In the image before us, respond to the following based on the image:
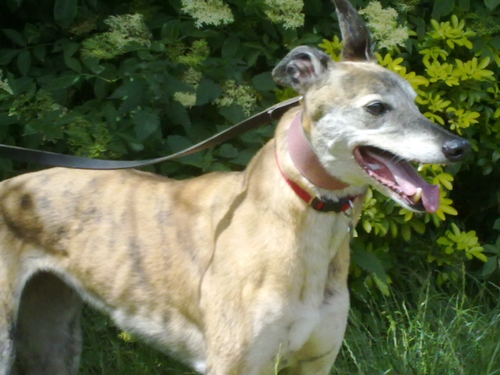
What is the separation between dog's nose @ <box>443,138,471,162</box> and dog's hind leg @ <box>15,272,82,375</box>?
1.90 m

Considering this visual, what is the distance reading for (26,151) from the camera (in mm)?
3393

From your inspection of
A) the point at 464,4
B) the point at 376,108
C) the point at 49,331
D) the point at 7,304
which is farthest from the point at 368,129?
the point at 464,4

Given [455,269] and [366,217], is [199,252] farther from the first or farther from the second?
[455,269]

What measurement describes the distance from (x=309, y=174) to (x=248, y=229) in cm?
33

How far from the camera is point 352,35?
323 cm

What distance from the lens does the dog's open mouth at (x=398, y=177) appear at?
2.79 metres

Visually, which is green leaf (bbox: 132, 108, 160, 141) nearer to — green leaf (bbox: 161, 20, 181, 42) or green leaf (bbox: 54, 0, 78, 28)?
green leaf (bbox: 161, 20, 181, 42)

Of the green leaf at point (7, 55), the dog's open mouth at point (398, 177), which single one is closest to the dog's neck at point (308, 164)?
the dog's open mouth at point (398, 177)

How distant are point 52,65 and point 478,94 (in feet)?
7.37

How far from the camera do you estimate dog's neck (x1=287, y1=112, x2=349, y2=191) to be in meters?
2.92

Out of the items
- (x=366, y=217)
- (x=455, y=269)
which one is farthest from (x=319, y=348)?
(x=455, y=269)

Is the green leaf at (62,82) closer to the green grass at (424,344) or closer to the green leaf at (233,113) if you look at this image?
the green leaf at (233,113)

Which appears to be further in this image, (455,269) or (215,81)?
(455,269)

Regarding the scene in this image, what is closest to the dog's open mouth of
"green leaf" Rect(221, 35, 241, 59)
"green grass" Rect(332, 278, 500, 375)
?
"green grass" Rect(332, 278, 500, 375)
